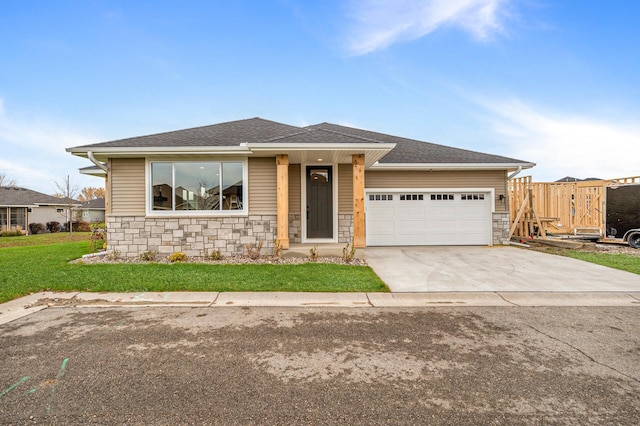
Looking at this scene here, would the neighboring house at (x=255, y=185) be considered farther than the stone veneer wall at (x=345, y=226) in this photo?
No

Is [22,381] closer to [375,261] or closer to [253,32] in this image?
[375,261]

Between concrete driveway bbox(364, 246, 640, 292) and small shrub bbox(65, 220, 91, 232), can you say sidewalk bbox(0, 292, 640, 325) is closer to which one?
concrete driveway bbox(364, 246, 640, 292)

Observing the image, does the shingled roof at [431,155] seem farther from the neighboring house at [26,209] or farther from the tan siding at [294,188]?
the neighboring house at [26,209]

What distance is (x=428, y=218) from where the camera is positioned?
11.4 metres

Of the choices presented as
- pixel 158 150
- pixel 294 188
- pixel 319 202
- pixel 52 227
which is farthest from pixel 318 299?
pixel 52 227

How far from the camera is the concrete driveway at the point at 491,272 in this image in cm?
580

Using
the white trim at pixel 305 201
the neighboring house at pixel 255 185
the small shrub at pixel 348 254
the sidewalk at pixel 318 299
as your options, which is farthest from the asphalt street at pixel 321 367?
the white trim at pixel 305 201

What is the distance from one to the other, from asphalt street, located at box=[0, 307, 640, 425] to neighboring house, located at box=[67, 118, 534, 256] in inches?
187

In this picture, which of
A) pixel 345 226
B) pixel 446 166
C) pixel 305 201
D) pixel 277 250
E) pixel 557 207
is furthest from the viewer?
pixel 557 207

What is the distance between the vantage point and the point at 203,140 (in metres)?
9.20

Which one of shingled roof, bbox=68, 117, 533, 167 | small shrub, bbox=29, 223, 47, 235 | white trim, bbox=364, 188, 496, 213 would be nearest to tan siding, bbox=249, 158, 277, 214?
shingled roof, bbox=68, 117, 533, 167

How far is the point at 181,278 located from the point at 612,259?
1180 cm

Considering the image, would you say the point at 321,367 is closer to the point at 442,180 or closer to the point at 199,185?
the point at 199,185

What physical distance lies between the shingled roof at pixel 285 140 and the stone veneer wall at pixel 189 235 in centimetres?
231
